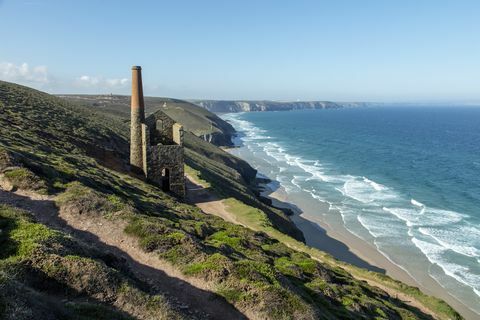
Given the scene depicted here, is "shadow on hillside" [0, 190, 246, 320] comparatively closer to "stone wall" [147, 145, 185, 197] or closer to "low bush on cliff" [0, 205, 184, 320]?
"low bush on cliff" [0, 205, 184, 320]

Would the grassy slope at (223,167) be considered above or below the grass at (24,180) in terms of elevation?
below

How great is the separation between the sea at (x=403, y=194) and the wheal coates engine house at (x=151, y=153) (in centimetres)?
2203

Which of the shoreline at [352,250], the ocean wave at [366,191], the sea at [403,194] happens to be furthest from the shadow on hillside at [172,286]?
the ocean wave at [366,191]

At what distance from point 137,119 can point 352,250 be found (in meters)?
24.3

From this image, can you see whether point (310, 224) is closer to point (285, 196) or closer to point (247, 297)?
point (285, 196)

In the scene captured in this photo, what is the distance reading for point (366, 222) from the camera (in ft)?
159

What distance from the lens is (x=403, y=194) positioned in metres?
61.1

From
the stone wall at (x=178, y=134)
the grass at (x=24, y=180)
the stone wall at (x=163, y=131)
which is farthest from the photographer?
the stone wall at (x=163, y=131)

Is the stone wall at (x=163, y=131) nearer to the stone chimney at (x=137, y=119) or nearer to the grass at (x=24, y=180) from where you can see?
the stone chimney at (x=137, y=119)

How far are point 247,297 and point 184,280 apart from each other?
2203mm

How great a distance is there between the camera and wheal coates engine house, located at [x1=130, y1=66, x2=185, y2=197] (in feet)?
107


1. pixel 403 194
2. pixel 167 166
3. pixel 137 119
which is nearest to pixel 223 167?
pixel 403 194

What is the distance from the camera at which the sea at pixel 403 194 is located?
37.6 m

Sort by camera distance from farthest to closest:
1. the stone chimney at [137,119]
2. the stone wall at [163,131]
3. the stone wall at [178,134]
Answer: the stone wall at [163,131]
the stone chimney at [137,119]
the stone wall at [178,134]
